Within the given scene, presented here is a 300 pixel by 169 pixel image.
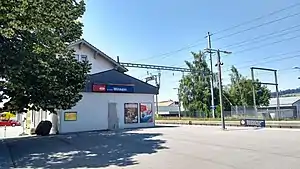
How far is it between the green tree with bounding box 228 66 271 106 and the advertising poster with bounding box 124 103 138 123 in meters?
38.1

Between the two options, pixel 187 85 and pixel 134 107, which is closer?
Answer: pixel 134 107

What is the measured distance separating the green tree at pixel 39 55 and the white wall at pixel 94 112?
224 inches

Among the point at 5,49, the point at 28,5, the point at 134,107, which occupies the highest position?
the point at 28,5

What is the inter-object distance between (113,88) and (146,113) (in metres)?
4.46

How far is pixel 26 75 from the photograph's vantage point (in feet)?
51.6

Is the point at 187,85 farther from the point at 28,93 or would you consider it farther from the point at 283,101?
the point at 28,93

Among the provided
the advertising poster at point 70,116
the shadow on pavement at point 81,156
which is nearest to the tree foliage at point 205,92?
the advertising poster at point 70,116

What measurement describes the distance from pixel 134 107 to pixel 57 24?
56.0 feet

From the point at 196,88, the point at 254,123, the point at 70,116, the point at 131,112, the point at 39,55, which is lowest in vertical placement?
the point at 254,123

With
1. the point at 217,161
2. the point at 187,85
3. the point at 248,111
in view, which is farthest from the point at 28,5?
the point at 187,85

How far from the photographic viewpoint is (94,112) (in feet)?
88.1

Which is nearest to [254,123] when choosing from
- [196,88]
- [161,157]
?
[161,157]

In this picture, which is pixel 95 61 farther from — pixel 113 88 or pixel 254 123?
pixel 254 123

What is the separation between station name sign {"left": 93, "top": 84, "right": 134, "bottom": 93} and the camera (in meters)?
26.8
